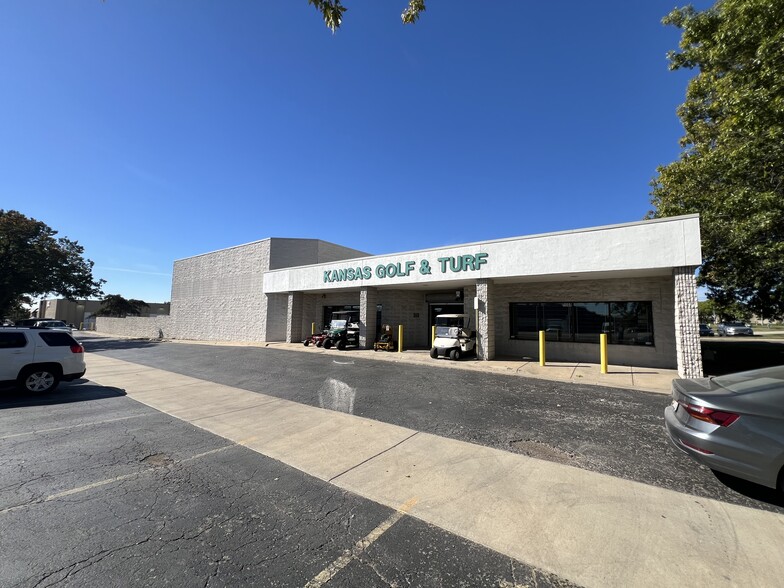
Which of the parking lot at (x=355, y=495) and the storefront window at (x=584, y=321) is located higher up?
the storefront window at (x=584, y=321)

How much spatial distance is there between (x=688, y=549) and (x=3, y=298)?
51087mm

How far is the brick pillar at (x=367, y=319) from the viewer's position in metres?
19.6

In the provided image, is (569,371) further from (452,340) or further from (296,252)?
(296,252)

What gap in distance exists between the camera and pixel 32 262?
33375 millimetres

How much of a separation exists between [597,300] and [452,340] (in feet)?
21.4

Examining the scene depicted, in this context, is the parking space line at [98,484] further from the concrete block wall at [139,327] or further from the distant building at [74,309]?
the distant building at [74,309]

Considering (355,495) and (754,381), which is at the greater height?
(754,381)

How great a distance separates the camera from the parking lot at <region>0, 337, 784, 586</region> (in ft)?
8.87

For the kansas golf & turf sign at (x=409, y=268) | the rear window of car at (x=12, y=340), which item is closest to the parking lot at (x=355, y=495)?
the rear window of car at (x=12, y=340)

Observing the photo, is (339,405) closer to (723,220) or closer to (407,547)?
(407,547)

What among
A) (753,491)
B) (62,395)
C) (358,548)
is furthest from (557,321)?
(62,395)

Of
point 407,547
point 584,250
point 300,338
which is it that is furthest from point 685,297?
point 300,338

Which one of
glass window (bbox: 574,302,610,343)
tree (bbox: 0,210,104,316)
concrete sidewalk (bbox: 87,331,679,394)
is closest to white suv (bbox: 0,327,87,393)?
concrete sidewalk (bbox: 87,331,679,394)

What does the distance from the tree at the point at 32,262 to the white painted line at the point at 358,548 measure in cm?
4645
